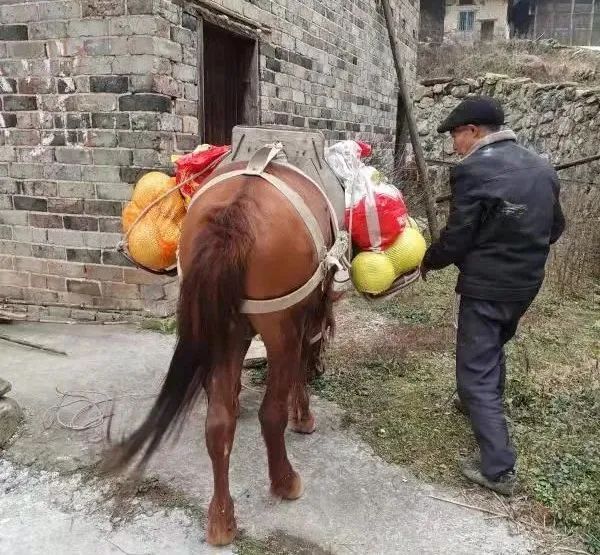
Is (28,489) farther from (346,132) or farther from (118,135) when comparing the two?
(346,132)

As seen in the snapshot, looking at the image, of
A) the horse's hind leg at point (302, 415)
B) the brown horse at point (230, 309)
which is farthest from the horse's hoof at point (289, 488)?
the horse's hind leg at point (302, 415)

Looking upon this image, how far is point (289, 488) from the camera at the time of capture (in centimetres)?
244

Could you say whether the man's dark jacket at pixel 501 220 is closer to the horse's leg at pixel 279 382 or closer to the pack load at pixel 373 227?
the pack load at pixel 373 227

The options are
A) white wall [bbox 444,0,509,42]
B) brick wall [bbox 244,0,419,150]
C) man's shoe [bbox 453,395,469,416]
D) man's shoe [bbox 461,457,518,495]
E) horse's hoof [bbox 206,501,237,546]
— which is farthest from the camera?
white wall [bbox 444,0,509,42]

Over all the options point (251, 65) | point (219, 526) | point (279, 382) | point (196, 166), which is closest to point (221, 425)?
point (279, 382)

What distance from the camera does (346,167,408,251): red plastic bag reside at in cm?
243

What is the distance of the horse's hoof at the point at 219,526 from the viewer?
216cm

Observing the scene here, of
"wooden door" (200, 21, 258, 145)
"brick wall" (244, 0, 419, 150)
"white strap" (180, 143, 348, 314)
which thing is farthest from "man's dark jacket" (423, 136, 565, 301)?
"brick wall" (244, 0, 419, 150)

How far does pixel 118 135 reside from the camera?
438 centimetres

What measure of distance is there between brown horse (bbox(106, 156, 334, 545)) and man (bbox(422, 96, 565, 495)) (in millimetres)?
723

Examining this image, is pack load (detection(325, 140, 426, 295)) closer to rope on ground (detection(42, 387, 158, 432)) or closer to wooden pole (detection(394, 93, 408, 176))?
rope on ground (detection(42, 387, 158, 432))

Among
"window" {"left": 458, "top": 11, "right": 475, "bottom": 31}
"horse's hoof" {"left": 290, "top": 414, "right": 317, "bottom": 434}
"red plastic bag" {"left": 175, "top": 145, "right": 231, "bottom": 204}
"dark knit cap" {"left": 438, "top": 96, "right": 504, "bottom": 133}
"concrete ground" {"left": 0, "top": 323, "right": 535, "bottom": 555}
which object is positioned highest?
"window" {"left": 458, "top": 11, "right": 475, "bottom": 31}

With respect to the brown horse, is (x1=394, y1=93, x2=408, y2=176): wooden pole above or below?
above

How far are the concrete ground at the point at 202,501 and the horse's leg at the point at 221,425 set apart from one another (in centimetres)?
10
